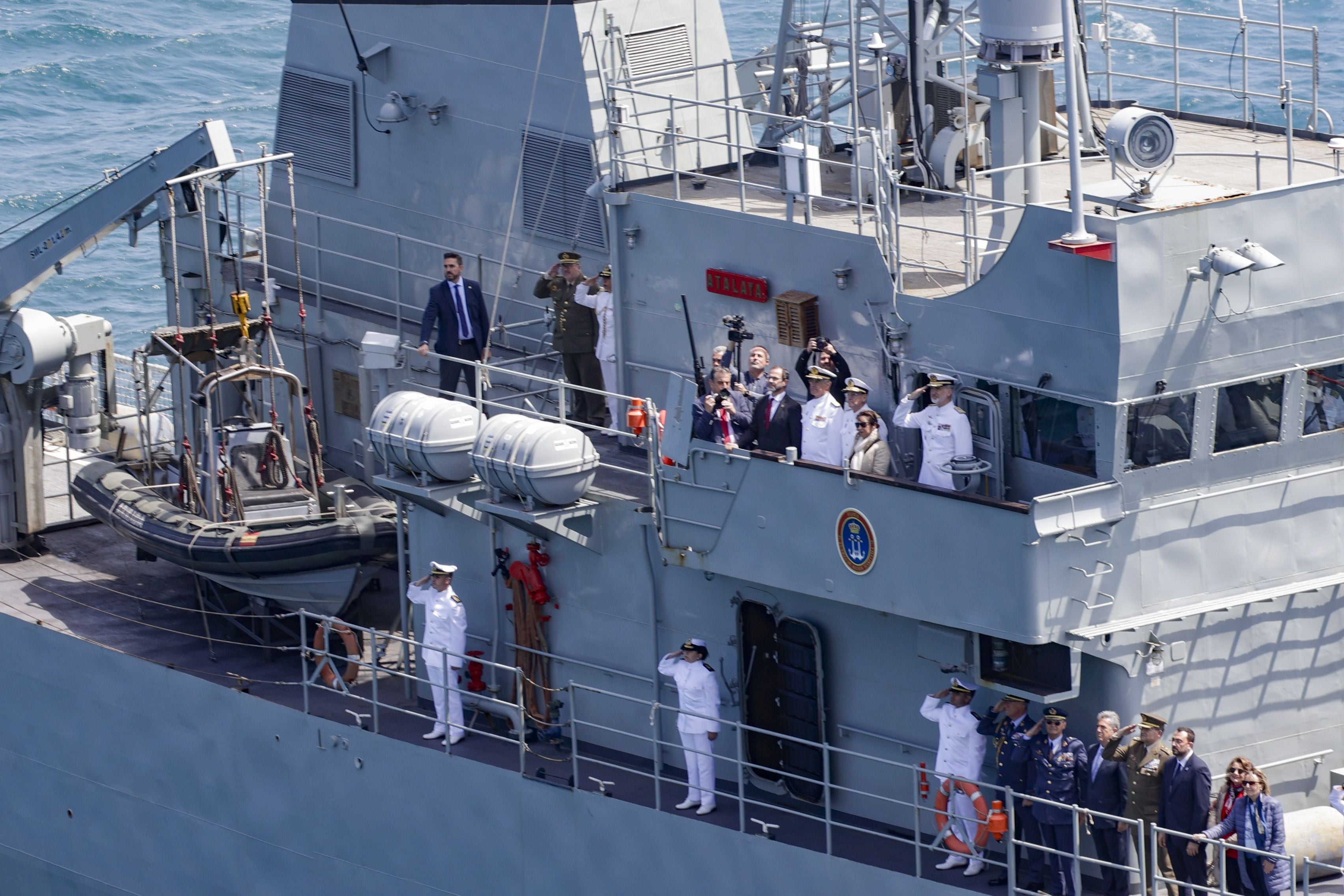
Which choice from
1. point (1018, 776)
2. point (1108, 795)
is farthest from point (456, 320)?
point (1108, 795)

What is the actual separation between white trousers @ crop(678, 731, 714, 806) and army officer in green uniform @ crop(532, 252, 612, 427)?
3.22m

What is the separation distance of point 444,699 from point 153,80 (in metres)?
33.7

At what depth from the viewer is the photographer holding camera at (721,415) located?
12945mm

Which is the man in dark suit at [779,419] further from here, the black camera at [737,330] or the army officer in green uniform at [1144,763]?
the army officer in green uniform at [1144,763]

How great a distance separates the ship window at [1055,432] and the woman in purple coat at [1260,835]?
213cm

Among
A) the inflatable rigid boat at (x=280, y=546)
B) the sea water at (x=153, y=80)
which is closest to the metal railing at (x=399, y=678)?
the inflatable rigid boat at (x=280, y=546)

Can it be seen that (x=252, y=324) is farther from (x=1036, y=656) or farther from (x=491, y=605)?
(x=1036, y=656)

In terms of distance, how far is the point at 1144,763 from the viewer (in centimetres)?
1175

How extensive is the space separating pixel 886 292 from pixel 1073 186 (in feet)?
6.99

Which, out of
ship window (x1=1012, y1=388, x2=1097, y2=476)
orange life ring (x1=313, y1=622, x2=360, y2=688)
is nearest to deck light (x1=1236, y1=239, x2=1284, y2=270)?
ship window (x1=1012, y1=388, x2=1097, y2=476)

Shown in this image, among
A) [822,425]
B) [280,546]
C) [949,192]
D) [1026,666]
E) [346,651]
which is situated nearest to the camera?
[1026,666]

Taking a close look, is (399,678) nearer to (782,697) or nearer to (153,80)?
(782,697)

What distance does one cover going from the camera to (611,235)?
47.9 ft

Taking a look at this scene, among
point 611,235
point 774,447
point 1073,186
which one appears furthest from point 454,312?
point 1073,186
